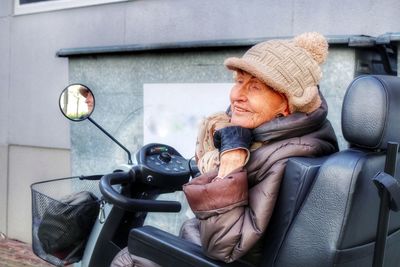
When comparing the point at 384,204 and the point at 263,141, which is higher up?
the point at 263,141

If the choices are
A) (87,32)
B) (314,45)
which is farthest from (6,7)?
(314,45)

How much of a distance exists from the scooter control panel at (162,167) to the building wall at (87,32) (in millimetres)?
1533

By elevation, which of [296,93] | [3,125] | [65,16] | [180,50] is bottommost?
[3,125]

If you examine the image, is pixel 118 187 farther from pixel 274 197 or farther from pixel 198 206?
pixel 274 197

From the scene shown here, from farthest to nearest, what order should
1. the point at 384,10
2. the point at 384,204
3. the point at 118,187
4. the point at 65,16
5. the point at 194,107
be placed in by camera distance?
the point at 65,16
the point at 194,107
the point at 384,10
the point at 118,187
the point at 384,204

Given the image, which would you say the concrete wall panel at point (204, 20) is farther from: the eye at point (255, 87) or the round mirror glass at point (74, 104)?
the eye at point (255, 87)

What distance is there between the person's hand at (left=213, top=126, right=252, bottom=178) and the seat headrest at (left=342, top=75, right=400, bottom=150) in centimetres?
35

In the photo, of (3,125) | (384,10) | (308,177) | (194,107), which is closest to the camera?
(308,177)

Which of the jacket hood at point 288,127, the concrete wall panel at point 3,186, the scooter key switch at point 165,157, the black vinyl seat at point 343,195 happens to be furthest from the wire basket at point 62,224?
the concrete wall panel at point 3,186

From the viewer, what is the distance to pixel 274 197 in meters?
1.84

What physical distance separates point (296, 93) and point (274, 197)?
42 cm

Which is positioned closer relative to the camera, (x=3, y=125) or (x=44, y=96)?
(x=44, y=96)

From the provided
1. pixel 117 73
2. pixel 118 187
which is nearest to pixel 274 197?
pixel 118 187

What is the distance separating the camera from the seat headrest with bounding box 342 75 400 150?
5.78 feet
